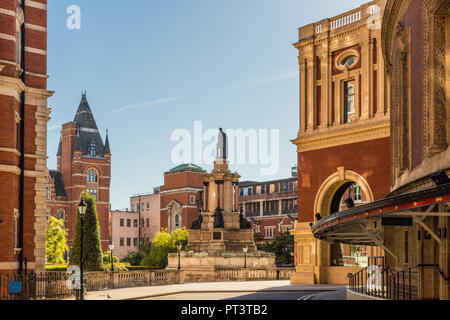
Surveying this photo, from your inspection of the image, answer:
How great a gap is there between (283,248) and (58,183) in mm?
52057

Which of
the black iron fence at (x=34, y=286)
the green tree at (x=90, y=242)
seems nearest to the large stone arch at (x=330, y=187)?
the green tree at (x=90, y=242)

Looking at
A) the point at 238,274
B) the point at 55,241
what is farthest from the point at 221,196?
the point at 55,241

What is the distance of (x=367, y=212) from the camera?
17453 mm

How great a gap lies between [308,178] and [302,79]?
6905 mm

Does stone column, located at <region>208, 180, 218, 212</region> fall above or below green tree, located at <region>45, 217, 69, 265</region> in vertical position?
above

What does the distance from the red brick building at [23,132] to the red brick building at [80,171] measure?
9050cm

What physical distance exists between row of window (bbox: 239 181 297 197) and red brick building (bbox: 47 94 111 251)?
26.5m

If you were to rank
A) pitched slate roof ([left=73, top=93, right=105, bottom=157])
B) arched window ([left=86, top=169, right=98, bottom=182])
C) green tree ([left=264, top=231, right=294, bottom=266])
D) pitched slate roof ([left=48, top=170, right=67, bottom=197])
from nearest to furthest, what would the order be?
green tree ([left=264, top=231, right=294, bottom=266]) → pitched slate roof ([left=48, top=170, right=67, bottom=197]) → arched window ([left=86, top=169, right=98, bottom=182]) → pitched slate roof ([left=73, top=93, right=105, bottom=157])

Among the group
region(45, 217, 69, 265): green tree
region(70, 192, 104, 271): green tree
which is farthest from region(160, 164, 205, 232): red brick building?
region(70, 192, 104, 271): green tree

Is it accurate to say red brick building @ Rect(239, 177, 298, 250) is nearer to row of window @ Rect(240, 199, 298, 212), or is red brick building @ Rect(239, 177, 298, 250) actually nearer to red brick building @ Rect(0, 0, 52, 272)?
row of window @ Rect(240, 199, 298, 212)

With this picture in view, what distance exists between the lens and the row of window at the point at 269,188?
116 m

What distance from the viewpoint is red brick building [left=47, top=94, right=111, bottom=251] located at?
408 feet
